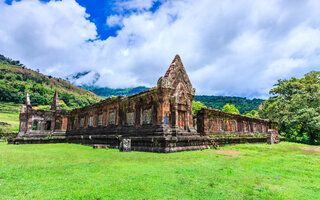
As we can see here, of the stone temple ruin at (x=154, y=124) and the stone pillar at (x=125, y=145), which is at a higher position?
the stone temple ruin at (x=154, y=124)

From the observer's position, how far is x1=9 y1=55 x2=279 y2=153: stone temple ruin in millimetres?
12366

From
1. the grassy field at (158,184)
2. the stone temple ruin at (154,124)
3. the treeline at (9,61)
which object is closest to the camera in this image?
the grassy field at (158,184)

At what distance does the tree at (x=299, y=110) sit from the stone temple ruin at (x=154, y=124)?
14.6 feet

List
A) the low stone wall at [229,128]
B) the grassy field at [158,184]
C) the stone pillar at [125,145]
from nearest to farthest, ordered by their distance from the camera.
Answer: the grassy field at [158,184], the stone pillar at [125,145], the low stone wall at [229,128]

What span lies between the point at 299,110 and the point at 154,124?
76.3 feet

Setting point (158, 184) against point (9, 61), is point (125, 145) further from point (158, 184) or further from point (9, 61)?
point (9, 61)

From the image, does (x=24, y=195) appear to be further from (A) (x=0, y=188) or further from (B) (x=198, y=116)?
(B) (x=198, y=116)

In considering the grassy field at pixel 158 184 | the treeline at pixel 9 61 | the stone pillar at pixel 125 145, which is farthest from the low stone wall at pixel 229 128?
the treeline at pixel 9 61

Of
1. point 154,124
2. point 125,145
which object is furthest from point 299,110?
point 125,145

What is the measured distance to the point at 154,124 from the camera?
1298cm

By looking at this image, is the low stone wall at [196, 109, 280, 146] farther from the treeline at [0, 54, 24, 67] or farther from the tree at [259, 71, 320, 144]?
the treeline at [0, 54, 24, 67]

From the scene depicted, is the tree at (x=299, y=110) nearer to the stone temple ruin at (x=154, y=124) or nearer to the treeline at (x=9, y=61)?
the stone temple ruin at (x=154, y=124)

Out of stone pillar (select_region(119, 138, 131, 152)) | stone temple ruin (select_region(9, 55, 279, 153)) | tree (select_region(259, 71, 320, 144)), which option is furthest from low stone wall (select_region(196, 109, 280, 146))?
stone pillar (select_region(119, 138, 131, 152))

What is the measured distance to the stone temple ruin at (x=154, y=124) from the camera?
12366mm
